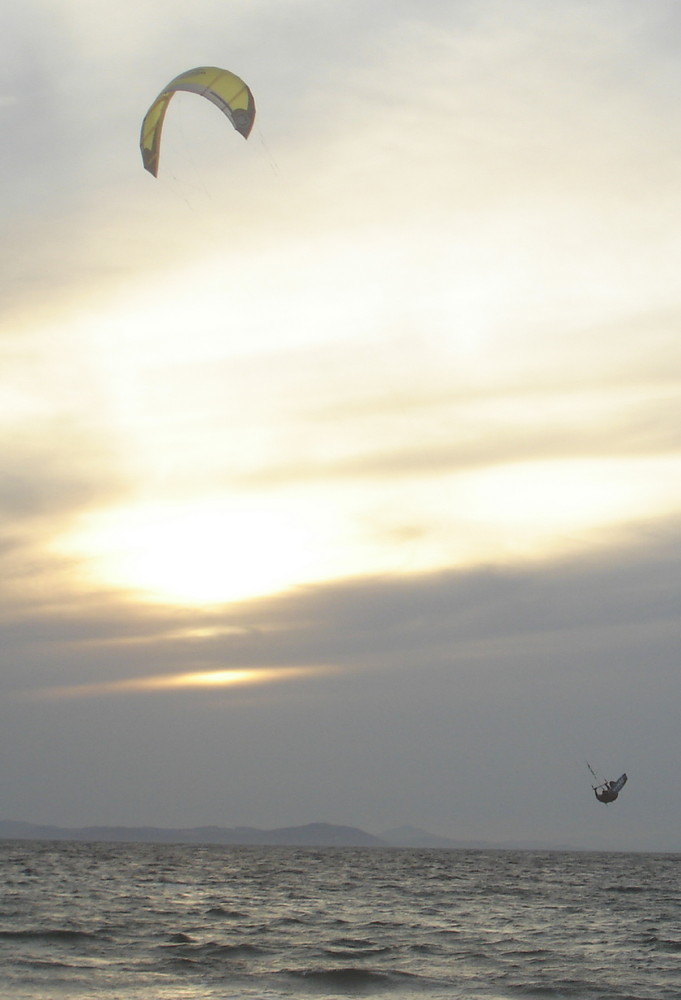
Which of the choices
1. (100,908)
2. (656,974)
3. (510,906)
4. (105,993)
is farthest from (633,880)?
(105,993)

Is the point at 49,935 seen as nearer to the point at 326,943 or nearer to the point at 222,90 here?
the point at 326,943

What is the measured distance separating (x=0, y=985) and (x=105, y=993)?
2.38m

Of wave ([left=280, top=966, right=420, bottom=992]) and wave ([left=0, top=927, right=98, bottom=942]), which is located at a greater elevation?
wave ([left=0, top=927, right=98, bottom=942])

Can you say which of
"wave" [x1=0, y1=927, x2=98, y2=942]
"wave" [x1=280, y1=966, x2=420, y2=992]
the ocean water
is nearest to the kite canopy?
the ocean water

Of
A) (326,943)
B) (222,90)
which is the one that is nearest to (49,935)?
(326,943)

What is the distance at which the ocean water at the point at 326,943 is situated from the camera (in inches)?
975

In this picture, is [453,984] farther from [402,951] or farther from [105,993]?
[105,993]

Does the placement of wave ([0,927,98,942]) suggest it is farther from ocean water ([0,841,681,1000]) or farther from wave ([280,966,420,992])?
wave ([280,966,420,992])

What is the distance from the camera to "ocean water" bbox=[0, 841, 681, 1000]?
24.8m

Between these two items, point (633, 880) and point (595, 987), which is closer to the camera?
point (595, 987)

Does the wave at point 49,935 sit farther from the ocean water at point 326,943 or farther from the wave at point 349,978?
the wave at point 349,978

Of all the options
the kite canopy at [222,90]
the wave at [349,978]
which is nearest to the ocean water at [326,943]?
the wave at [349,978]

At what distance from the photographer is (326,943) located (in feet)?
105

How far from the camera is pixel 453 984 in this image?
84.0 feet
